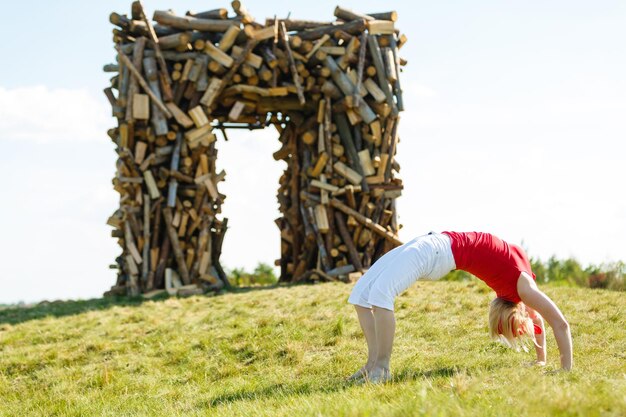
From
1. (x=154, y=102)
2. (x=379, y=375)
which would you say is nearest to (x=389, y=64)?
(x=154, y=102)

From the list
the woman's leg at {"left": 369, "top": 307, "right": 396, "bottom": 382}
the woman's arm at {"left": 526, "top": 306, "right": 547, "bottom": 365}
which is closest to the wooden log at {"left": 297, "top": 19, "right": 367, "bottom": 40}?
the woman's arm at {"left": 526, "top": 306, "right": 547, "bottom": 365}

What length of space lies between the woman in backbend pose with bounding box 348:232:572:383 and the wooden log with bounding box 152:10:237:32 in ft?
28.9

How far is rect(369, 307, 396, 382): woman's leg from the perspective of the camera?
6.25 metres

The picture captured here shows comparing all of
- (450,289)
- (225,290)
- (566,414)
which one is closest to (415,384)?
(566,414)

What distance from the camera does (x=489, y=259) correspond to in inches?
252

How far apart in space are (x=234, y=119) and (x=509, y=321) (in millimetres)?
8970

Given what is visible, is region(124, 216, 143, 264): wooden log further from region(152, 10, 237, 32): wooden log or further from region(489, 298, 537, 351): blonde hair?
region(489, 298, 537, 351): blonde hair

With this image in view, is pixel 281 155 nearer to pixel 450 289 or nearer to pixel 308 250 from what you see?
pixel 308 250

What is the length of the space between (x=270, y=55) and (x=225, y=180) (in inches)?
95.1

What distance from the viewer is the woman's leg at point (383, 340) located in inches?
246

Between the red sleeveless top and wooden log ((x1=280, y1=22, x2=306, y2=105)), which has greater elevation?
wooden log ((x1=280, y1=22, x2=306, y2=105))

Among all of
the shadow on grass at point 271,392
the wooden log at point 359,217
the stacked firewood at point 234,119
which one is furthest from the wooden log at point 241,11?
the shadow on grass at point 271,392

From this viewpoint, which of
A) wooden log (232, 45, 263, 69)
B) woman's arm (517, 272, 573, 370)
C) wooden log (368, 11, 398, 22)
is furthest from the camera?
wooden log (368, 11, 398, 22)

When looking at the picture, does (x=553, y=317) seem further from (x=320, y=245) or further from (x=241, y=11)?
(x=241, y=11)
